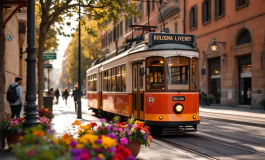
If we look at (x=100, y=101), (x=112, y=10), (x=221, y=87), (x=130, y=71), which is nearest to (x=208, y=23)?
(x=221, y=87)

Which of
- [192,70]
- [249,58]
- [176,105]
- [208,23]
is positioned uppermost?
[208,23]

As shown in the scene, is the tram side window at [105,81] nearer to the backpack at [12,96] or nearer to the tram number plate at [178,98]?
the backpack at [12,96]

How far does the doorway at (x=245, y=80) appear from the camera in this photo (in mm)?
29047

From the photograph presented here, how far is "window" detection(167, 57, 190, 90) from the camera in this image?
39.8 ft

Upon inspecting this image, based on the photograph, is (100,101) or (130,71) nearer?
(130,71)

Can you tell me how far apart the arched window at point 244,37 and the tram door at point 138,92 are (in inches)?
684

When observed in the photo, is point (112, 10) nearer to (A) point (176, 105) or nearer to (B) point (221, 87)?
(A) point (176, 105)

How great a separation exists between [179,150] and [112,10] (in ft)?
29.9

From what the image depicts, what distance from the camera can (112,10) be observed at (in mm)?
17156

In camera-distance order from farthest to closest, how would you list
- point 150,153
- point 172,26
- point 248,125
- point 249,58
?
point 172,26 → point 249,58 → point 248,125 → point 150,153

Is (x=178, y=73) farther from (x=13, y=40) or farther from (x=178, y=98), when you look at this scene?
(x=13, y=40)

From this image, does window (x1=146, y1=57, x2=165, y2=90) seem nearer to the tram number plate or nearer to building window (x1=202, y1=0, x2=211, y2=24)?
the tram number plate

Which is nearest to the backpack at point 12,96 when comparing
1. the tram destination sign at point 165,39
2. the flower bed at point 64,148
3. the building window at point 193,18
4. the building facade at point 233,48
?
the tram destination sign at point 165,39

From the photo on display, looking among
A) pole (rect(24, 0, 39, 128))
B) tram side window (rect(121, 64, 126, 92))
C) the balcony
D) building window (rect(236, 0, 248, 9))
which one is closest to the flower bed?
pole (rect(24, 0, 39, 128))
